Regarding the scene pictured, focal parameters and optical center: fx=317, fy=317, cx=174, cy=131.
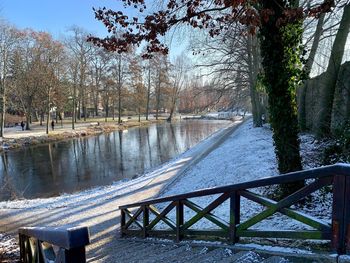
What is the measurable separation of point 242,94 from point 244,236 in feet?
87.8

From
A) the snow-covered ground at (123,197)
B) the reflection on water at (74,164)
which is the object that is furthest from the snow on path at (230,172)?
the reflection on water at (74,164)

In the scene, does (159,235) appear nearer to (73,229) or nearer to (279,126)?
(279,126)

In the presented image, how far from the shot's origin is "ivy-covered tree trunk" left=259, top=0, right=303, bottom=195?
5609 millimetres

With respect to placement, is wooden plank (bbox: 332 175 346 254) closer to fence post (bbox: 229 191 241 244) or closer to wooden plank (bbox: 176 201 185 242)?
fence post (bbox: 229 191 241 244)

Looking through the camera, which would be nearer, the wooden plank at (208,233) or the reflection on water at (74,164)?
the wooden plank at (208,233)

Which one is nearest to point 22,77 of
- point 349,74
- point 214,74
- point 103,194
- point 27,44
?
point 27,44

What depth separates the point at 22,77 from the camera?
40.2m

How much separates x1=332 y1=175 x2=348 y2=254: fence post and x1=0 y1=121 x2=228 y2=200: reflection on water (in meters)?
14.1

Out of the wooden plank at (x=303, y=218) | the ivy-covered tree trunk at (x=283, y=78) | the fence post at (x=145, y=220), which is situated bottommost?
the fence post at (x=145, y=220)

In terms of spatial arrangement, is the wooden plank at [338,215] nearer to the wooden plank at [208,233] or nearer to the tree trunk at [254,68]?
the wooden plank at [208,233]

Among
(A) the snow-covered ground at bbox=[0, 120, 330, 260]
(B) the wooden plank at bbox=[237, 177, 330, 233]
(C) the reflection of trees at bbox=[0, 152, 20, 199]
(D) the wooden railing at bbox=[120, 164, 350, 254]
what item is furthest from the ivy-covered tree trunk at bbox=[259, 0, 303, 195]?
(C) the reflection of trees at bbox=[0, 152, 20, 199]

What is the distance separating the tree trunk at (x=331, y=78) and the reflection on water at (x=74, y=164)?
1082cm

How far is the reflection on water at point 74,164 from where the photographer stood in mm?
16016

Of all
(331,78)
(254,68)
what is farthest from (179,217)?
(254,68)
